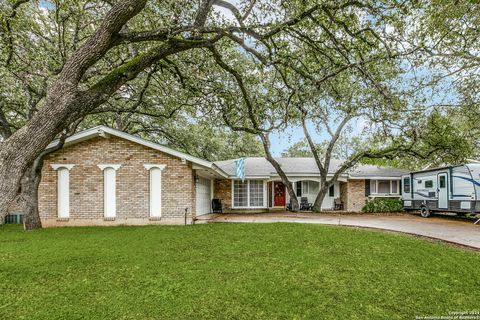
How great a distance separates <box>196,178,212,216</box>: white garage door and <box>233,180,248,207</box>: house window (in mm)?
1827

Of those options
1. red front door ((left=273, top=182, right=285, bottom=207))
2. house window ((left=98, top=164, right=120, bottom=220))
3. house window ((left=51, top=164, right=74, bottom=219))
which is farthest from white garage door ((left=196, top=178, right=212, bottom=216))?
house window ((left=51, top=164, right=74, bottom=219))

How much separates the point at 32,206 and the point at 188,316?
420 inches

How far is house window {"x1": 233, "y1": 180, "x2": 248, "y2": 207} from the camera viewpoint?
20.1 m

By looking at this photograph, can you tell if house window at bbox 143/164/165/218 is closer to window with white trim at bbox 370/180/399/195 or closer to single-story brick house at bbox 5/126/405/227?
single-story brick house at bbox 5/126/405/227

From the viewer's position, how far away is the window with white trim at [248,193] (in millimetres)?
20172

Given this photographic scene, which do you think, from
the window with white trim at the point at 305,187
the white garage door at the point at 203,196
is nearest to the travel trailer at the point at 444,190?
the window with white trim at the point at 305,187

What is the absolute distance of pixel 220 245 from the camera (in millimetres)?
8523

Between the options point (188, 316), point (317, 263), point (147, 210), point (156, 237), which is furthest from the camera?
point (147, 210)

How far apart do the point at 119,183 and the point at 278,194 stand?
40.7 ft

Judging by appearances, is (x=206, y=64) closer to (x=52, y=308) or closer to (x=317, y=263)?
(x=317, y=263)

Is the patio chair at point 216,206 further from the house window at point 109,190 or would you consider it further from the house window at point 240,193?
the house window at point 109,190

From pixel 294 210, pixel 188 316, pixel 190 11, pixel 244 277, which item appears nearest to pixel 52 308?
pixel 188 316

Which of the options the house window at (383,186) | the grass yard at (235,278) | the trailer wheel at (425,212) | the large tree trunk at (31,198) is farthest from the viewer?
the house window at (383,186)

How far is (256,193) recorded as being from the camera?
20.5m
